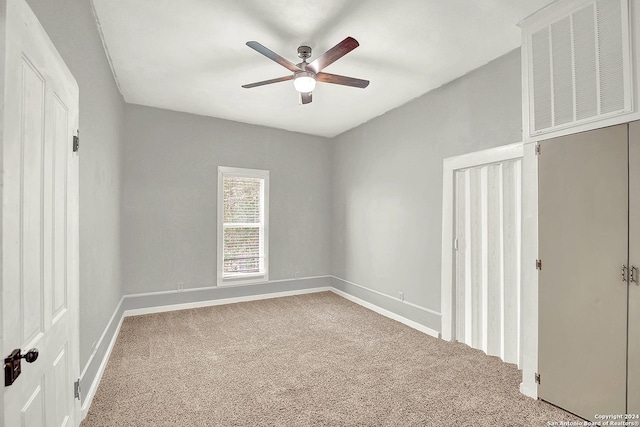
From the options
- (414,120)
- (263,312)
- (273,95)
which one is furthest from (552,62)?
(263,312)

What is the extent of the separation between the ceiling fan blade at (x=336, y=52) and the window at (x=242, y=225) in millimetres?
2803

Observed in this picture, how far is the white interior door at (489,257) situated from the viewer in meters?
2.98

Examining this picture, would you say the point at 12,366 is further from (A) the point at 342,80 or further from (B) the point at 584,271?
(B) the point at 584,271

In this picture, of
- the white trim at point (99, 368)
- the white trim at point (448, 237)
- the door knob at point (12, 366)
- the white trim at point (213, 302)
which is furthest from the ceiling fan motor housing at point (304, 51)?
the white trim at point (213, 302)

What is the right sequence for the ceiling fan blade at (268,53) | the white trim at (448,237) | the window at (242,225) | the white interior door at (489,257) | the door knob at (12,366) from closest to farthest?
the door knob at (12,366), the ceiling fan blade at (268,53), the white interior door at (489,257), the white trim at (448,237), the window at (242,225)

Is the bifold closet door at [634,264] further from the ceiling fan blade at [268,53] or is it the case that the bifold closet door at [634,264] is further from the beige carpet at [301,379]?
the ceiling fan blade at [268,53]

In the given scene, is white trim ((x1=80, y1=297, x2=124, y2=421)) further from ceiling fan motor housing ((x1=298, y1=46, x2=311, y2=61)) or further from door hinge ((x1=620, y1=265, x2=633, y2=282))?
door hinge ((x1=620, y1=265, x2=633, y2=282))

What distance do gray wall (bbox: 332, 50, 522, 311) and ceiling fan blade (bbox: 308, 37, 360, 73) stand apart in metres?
1.67

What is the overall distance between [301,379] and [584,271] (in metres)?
2.29

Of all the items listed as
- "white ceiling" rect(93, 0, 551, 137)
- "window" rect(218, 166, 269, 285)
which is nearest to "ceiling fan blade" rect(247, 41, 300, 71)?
"white ceiling" rect(93, 0, 551, 137)

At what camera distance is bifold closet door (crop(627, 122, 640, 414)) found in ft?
6.15

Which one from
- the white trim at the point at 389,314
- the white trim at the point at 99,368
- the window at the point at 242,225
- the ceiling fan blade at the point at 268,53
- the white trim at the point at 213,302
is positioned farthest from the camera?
the window at the point at 242,225

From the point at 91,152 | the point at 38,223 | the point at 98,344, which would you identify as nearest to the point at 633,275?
the point at 38,223

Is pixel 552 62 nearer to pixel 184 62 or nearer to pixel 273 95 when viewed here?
pixel 273 95
